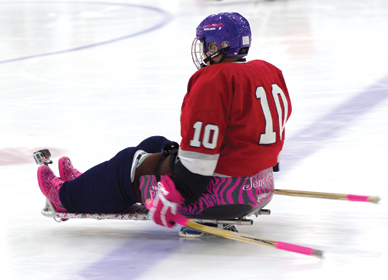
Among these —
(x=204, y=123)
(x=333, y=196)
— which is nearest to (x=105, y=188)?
(x=204, y=123)

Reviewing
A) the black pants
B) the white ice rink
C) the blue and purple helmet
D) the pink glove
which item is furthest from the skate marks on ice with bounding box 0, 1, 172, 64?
the pink glove

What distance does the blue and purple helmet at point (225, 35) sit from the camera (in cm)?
232

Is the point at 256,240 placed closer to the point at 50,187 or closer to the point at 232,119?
the point at 232,119

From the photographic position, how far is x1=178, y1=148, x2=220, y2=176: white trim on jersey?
7.27 feet

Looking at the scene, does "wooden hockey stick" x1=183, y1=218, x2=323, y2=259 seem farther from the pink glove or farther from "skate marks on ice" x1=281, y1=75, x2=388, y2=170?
"skate marks on ice" x1=281, y1=75, x2=388, y2=170

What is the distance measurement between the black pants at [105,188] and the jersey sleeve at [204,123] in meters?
0.29

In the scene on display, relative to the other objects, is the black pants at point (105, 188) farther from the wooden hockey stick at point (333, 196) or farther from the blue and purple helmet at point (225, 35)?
the wooden hockey stick at point (333, 196)

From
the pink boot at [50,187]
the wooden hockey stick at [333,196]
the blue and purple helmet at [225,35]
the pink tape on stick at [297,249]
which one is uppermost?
the blue and purple helmet at [225,35]

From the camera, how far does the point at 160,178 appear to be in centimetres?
239

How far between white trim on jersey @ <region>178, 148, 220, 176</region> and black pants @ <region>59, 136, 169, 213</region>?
0.27 meters

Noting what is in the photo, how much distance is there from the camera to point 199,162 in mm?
2217

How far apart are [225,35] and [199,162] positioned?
44cm

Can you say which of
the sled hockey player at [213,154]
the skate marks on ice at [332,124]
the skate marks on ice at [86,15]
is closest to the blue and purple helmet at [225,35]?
the sled hockey player at [213,154]

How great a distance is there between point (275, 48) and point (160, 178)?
4.26 meters
